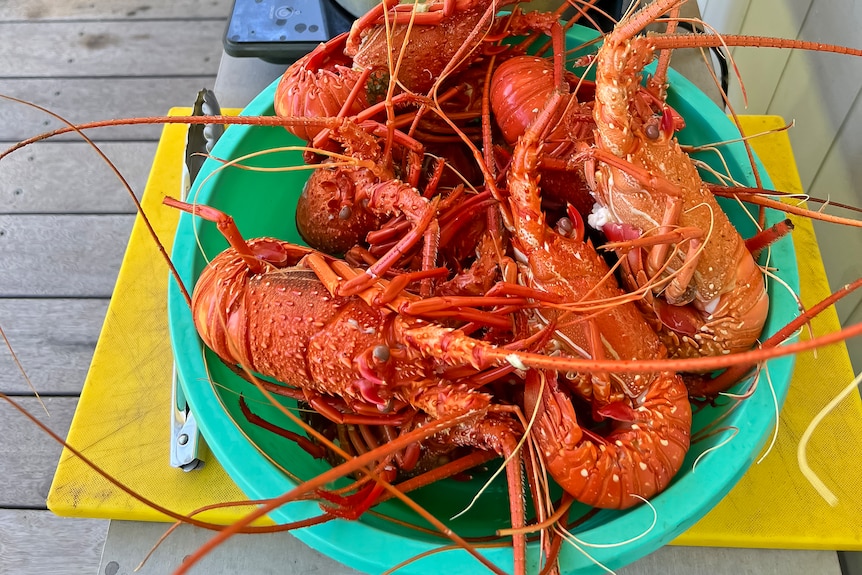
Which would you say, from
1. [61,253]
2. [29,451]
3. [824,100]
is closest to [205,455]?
[29,451]

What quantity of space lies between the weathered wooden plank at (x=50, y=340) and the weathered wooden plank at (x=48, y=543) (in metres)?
0.30

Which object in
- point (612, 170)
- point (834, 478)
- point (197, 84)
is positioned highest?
point (612, 170)

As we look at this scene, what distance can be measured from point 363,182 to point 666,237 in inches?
19.0

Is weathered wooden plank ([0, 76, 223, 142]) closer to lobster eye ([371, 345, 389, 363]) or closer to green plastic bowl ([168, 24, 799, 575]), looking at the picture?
green plastic bowl ([168, 24, 799, 575])

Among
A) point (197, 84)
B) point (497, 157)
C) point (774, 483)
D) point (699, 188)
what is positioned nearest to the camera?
point (699, 188)

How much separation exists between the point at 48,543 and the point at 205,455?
69 cm

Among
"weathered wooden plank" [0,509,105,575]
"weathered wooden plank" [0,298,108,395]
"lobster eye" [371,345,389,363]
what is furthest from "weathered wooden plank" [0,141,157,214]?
"lobster eye" [371,345,389,363]

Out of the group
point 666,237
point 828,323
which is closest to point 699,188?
point 666,237

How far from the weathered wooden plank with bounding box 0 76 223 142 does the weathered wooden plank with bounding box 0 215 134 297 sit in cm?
31

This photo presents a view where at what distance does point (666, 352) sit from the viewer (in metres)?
0.89

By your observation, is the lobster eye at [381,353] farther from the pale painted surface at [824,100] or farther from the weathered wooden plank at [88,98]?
the weathered wooden plank at [88,98]

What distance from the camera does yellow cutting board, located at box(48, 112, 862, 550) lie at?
922mm

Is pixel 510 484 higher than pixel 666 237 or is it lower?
lower

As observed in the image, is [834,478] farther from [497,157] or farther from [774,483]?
[497,157]
